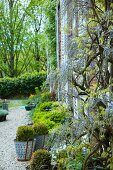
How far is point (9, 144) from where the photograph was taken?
8.30 meters

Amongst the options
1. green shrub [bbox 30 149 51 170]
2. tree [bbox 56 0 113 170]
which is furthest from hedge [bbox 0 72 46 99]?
tree [bbox 56 0 113 170]

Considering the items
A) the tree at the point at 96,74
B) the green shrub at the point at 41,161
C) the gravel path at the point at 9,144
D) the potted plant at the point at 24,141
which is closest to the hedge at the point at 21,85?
the gravel path at the point at 9,144

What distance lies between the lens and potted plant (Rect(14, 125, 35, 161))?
647 cm

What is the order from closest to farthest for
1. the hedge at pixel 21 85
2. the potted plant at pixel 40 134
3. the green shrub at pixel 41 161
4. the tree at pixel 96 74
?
the tree at pixel 96 74
the green shrub at pixel 41 161
the potted plant at pixel 40 134
the hedge at pixel 21 85

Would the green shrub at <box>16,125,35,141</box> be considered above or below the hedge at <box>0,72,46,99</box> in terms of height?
above

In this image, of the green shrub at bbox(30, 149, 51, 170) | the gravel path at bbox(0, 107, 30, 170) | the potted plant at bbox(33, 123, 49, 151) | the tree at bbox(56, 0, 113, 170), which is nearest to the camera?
the tree at bbox(56, 0, 113, 170)

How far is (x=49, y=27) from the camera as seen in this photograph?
48.4 feet

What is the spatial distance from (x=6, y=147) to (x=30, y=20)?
20.4 m

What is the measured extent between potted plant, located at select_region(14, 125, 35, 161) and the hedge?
51.2ft

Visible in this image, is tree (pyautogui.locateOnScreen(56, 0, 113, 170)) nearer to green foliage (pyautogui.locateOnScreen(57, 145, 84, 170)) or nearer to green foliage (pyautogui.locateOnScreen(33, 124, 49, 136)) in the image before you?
green foliage (pyautogui.locateOnScreen(57, 145, 84, 170))

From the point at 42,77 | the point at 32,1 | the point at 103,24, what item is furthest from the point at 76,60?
the point at 32,1

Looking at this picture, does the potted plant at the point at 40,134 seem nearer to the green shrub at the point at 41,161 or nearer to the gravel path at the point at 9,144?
the gravel path at the point at 9,144

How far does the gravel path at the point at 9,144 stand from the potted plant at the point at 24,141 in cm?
18

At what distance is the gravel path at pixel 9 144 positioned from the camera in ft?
21.0
